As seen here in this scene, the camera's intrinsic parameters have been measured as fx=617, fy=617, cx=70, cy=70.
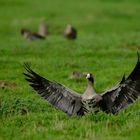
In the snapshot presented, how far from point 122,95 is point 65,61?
27.0ft

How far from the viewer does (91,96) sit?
37.1 feet

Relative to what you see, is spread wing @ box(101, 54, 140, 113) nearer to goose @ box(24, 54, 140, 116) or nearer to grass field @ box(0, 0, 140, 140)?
goose @ box(24, 54, 140, 116)

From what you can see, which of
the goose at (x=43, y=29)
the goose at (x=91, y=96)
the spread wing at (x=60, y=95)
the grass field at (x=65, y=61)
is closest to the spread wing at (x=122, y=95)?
the goose at (x=91, y=96)

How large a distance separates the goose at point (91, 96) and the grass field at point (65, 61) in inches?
9.6

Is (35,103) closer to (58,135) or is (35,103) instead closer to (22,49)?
(58,135)

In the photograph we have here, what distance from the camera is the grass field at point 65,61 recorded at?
10.2m

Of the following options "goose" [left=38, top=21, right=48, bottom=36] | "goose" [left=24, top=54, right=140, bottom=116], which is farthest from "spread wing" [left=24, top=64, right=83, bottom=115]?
"goose" [left=38, top=21, right=48, bottom=36]

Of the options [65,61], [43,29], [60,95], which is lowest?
[60,95]

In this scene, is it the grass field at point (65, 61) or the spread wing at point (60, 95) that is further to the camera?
the spread wing at point (60, 95)

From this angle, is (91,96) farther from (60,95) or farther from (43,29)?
(43,29)

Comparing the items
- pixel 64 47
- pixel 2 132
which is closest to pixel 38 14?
pixel 64 47

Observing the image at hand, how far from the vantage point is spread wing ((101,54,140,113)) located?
37.2 feet

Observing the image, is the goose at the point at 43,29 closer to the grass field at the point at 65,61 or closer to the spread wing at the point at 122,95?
the grass field at the point at 65,61

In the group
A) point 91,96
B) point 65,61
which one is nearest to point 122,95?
point 91,96
